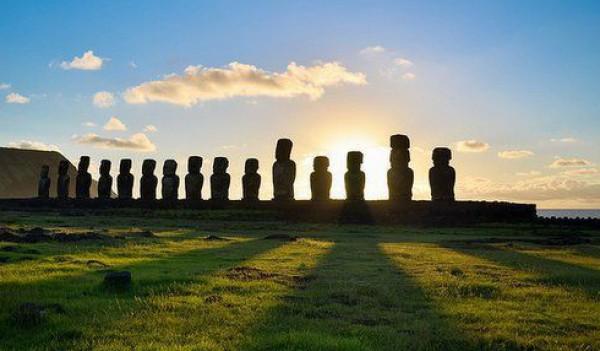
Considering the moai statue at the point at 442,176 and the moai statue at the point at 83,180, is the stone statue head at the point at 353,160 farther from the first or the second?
the moai statue at the point at 83,180

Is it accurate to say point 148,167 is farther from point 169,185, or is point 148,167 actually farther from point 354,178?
point 354,178

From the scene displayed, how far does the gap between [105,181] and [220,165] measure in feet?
42.9

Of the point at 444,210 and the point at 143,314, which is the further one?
the point at 444,210

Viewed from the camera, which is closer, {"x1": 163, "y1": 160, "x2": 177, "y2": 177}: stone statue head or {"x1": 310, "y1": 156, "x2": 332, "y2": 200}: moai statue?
{"x1": 310, "y1": 156, "x2": 332, "y2": 200}: moai statue

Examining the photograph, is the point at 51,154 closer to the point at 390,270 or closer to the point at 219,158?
the point at 219,158

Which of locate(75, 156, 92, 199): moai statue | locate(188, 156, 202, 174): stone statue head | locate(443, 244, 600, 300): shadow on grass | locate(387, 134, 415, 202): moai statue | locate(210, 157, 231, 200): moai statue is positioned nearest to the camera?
locate(443, 244, 600, 300): shadow on grass

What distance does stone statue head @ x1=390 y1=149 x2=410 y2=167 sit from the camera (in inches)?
1475

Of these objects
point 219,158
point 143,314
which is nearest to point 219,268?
point 143,314

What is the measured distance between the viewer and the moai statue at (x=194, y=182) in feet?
146

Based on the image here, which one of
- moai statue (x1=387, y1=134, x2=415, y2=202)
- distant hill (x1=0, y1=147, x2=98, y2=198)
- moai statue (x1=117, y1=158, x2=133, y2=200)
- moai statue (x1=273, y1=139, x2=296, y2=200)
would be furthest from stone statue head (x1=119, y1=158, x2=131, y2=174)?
distant hill (x1=0, y1=147, x2=98, y2=198)

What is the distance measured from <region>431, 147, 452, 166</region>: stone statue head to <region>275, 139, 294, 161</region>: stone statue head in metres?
9.84

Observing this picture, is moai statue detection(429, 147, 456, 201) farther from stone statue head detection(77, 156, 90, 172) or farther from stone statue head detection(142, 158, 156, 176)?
stone statue head detection(77, 156, 90, 172)

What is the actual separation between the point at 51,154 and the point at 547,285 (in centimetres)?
14090

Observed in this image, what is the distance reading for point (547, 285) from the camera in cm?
1171
